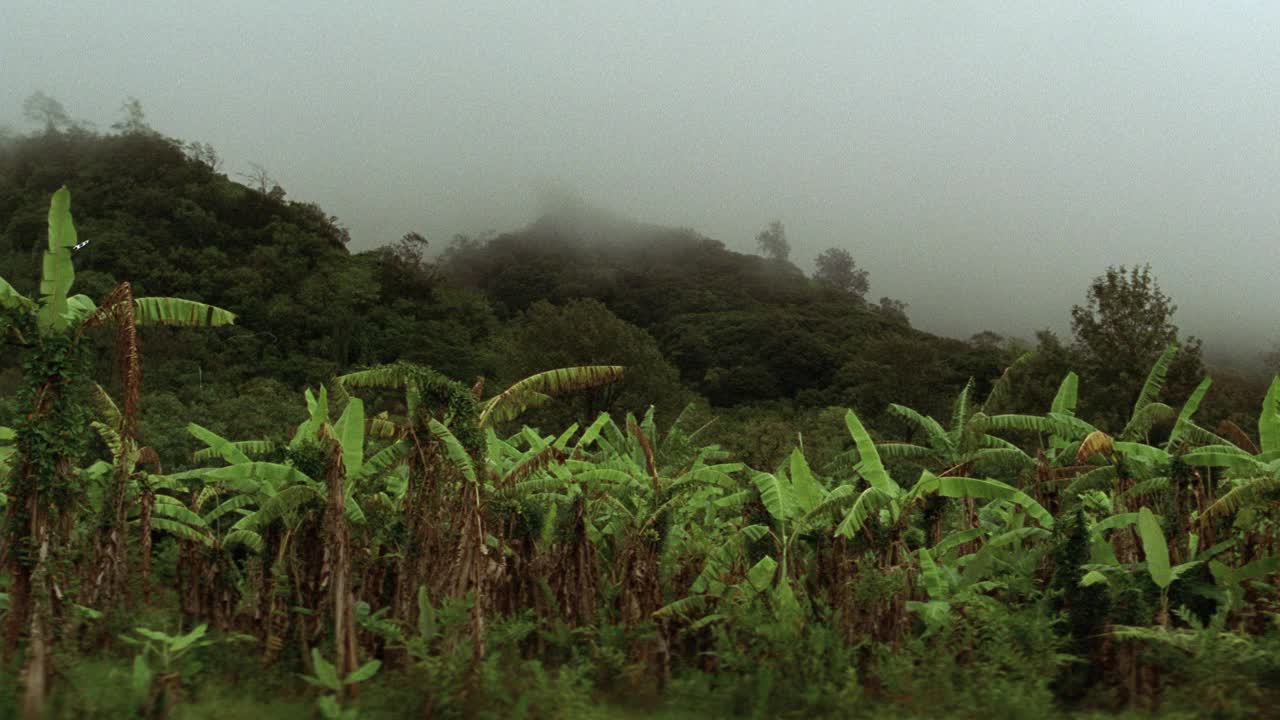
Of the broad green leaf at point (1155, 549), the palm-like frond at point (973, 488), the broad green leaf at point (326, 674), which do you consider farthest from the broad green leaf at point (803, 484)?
the broad green leaf at point (326, 674)

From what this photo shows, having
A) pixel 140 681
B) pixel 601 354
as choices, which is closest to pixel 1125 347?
pixel 601 354

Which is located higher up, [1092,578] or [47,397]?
[47,397]

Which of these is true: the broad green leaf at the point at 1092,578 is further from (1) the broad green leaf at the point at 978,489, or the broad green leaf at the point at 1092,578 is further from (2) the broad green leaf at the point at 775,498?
(2) the broad green leaf at the point at 775,498

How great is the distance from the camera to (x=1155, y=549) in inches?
331

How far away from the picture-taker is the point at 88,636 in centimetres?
938

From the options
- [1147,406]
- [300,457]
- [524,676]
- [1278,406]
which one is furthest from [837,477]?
[300,457]

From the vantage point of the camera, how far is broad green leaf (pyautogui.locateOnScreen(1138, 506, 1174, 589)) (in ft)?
27.2

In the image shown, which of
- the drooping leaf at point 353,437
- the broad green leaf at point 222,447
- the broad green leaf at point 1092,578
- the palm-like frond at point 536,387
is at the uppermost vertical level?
the palm-like frond at point 536,387

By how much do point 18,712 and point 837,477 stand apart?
11652mm

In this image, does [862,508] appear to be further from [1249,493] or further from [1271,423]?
[1271,423]

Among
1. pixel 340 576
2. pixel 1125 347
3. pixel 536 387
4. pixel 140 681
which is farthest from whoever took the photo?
pixel 1125 347

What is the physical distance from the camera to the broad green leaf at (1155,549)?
8.29 metres

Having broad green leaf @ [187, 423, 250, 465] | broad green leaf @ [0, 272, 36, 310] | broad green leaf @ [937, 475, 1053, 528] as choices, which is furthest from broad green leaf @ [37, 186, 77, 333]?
broad green leaf @ [937, 475, 1053, 528]

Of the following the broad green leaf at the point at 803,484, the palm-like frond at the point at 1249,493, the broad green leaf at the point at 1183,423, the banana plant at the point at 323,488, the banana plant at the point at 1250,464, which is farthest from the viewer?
the broad green leaf at the point at 1183,423
